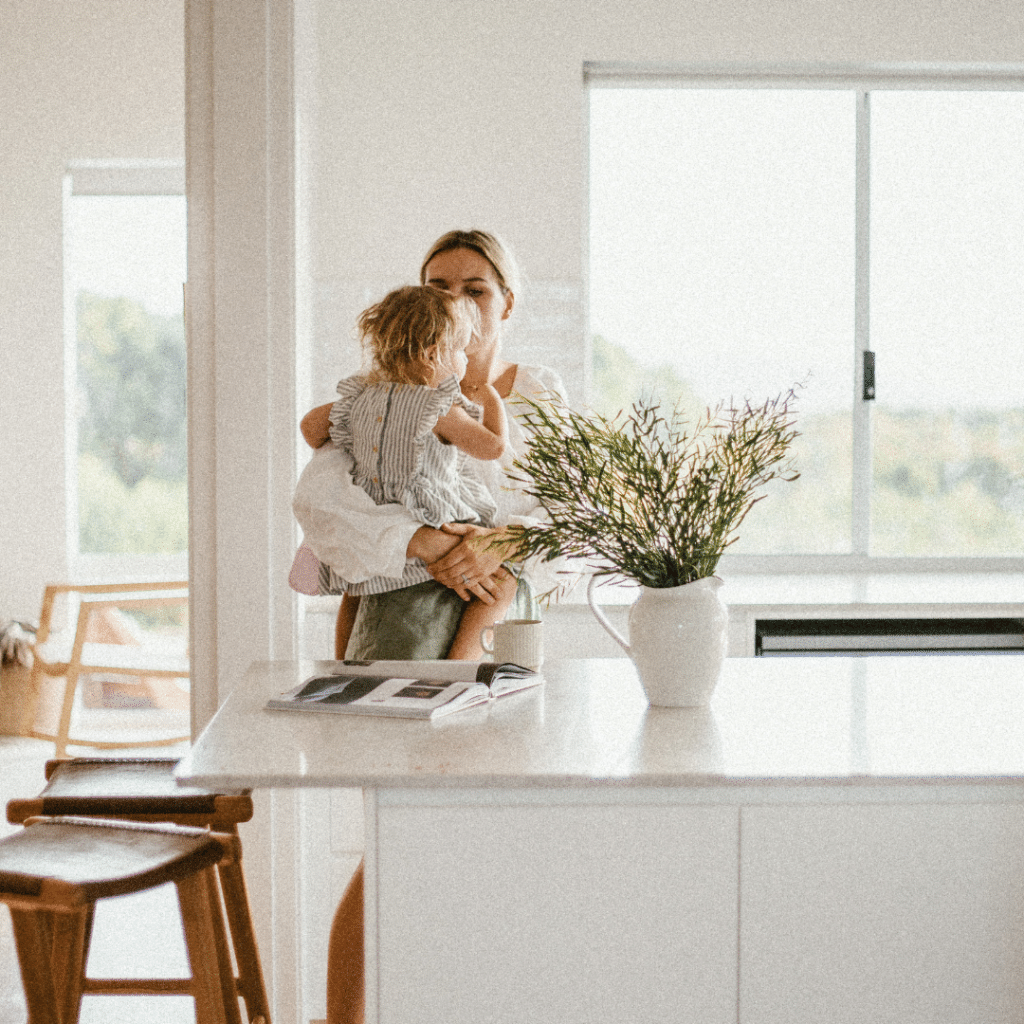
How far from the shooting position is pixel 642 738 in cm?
138

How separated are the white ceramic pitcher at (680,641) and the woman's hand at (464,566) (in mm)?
419

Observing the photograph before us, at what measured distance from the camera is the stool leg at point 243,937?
1.80m

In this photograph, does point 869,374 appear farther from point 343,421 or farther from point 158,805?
point 158,805

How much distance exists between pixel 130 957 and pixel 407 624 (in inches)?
58.6

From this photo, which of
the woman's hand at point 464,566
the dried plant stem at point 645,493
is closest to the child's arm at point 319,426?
the woman's hand at point 464,566

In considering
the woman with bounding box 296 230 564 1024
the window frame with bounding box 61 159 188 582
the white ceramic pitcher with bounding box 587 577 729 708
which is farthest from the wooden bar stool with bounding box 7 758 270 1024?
the window frame with bounding box 61 159 188 582

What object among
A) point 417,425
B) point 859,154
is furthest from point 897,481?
point 417,425

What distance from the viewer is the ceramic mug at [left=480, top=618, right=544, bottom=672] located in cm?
178

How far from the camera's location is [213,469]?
2.20 metres

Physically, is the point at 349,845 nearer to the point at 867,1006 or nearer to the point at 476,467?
the point at 476,467

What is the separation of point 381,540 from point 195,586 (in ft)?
1.74

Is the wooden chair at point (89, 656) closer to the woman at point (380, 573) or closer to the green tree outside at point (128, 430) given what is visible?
the green tree outside at point (128, 430)

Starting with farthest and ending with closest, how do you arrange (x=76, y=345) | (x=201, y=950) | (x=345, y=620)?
(x=76, y=345) < (x=345, y=620) < (x=201, y=950)

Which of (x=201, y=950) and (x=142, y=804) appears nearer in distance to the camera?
(x=201, y=950)
